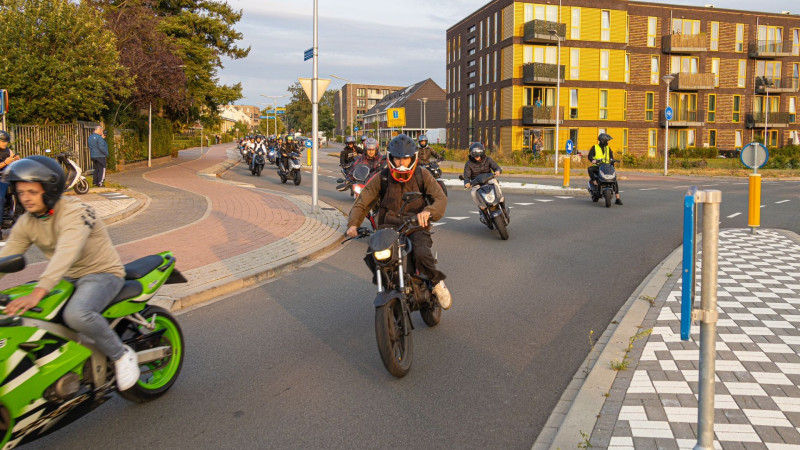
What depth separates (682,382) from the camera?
4.21 metres

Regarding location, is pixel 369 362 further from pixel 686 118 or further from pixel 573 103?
pixel 686 118

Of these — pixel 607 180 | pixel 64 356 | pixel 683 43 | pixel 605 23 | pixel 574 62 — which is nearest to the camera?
pixel 64 356

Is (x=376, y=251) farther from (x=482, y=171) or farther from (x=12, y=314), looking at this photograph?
(x=482, y=171)

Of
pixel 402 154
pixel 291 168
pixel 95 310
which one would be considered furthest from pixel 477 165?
pixel 291 168

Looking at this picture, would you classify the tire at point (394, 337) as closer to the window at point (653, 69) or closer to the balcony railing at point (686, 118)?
the balcony railing at point (686, 118)

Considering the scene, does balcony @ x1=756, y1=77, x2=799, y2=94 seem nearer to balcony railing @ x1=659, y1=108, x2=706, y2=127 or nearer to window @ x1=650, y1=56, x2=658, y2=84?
balcony railing @ x1=659, y1=108, x2=706, y2=127

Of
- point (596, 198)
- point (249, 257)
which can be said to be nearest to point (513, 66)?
point (596, 198)

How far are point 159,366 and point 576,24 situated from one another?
49591 millimetres

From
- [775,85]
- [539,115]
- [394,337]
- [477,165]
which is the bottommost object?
[394,337]

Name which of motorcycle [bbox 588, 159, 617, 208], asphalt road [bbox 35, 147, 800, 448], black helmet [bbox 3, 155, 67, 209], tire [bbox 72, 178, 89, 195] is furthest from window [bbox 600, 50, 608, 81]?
black helmet [bbox 3, 155, 67, 209]

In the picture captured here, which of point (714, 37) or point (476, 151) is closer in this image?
point (476, 151)

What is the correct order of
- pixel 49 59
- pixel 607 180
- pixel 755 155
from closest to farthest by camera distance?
pixel 755 155
pixel 607 180
pixel 49 59

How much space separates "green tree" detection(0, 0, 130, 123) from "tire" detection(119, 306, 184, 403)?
53.4 feet

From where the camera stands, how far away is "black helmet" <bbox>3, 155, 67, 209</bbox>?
11.3 ft
